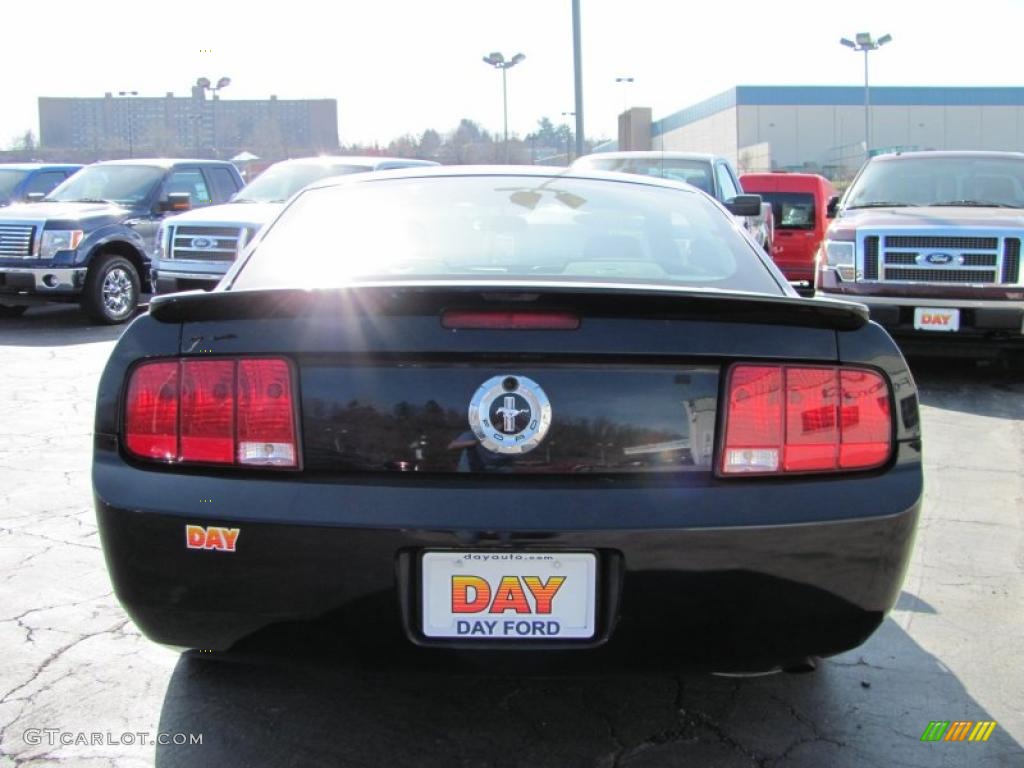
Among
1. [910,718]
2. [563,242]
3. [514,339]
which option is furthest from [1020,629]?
[514,339]

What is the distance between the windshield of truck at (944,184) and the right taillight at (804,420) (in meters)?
7.11

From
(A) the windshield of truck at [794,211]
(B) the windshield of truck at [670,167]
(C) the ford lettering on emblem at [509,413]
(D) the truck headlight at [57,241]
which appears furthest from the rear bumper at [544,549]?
(A) the windshield of truck at [794,211]

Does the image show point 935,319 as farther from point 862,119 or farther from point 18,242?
point 862,119

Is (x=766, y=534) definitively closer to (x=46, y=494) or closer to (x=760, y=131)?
(x=46, y=494)

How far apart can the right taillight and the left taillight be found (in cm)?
104

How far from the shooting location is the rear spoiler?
230 cm

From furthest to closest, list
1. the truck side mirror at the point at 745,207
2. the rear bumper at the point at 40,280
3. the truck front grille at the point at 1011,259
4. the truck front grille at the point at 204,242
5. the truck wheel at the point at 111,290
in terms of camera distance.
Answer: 1. the truck wheel at the point at 111,290
2. the rear bumper at the point at 40,280
3. the truck front grille at the point at 204,242
4. the truck side mirror at the point at 745,207
5. the truck front grille at the point at 1011,259

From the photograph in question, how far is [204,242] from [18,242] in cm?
231

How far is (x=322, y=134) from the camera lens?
59469 millimetres

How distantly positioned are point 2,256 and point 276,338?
10.5m

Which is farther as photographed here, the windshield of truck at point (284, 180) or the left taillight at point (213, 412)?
the windshield of truck at point (284, 180)

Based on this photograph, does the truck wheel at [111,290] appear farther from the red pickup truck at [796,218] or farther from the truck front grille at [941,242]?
the red pickup truck at [796,218]

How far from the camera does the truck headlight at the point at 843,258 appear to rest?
8203 mm

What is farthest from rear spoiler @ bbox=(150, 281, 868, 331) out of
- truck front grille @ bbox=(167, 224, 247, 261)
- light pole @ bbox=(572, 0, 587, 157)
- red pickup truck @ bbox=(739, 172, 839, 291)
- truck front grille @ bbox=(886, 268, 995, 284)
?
light pole @ bbox=(572, 0, 587, 157)
